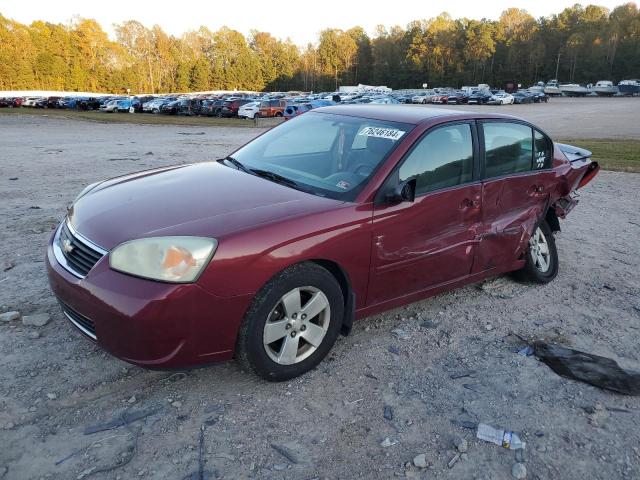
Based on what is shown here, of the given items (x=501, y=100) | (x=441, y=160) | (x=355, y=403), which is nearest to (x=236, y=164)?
(x=441, y=160)

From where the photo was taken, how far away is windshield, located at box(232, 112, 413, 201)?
11.9ft

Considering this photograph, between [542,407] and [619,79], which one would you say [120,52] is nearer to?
[619,79]

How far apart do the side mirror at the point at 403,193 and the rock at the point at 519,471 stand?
1.67 m

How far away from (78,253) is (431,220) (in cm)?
233

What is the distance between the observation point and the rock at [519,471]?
2.55m

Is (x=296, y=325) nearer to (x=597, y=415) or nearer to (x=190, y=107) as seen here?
(x=597, y=415)

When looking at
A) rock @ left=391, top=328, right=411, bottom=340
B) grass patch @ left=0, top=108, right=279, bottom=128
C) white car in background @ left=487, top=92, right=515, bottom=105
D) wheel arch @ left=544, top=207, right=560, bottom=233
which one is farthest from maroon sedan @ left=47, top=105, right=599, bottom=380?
white car in background @ left=487, top=92, right=515, bottom=105

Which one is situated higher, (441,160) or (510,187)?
(441,160)

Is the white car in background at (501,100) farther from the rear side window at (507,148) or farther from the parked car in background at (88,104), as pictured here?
the rear side window at (507,148)

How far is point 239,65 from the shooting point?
121 m

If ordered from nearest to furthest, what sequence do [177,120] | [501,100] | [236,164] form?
[236,164], [177,120], [501,100]

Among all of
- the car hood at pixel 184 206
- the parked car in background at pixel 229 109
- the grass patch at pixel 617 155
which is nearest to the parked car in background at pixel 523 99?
the parked car in background at pixel 229 109

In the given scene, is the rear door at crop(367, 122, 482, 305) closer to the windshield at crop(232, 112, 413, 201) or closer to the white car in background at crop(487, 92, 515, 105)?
the windshield at crop(232, 112, 413, 201)

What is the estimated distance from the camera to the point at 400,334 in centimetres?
393
